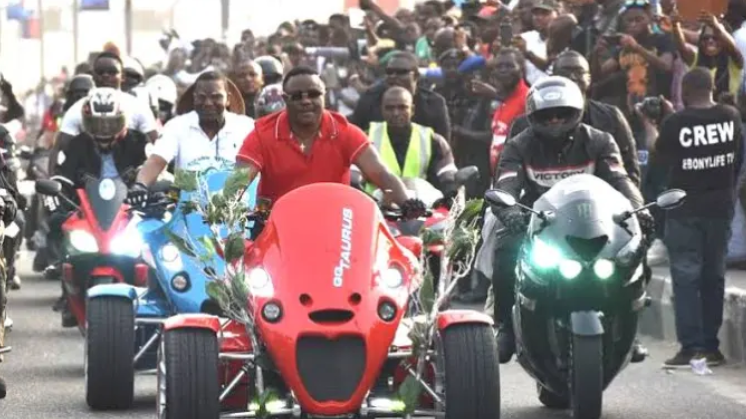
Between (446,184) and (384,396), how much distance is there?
277 inches

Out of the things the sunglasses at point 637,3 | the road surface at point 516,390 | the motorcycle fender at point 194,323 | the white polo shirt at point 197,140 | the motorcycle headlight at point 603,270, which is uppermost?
the sunglasses at point 637,3

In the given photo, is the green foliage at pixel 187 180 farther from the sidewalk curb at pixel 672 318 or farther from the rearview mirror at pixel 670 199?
the sidewalk curb at pixel 672 318

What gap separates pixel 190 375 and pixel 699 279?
19.3 ft

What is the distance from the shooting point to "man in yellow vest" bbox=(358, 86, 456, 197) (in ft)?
57.1

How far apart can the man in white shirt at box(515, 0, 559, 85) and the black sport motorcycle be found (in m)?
8.99

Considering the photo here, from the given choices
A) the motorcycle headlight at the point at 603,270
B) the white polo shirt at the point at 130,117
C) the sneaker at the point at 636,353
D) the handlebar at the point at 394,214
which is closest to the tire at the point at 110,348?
the handlebar at the point at 394,214

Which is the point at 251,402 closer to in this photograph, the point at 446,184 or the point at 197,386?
the point at 197,386

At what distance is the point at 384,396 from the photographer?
10055 millimetres

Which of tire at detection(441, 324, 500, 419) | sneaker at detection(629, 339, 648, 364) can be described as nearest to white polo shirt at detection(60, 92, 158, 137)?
sneaker at detection(629, 339, 648, 364)

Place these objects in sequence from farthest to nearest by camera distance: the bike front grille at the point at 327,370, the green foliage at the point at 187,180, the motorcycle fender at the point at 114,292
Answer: the motorcycle fender at the point at 114,292 → the green foliage at the point at 187,180 → the bike front grille at the point at 327,370

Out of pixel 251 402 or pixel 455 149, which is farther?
pixel 455 149

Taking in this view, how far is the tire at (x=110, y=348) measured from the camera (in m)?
12.1

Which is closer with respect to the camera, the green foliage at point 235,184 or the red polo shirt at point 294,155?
the green foliage at point 235,184

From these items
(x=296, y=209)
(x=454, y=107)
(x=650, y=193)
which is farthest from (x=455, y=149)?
(x=296, y=209)
